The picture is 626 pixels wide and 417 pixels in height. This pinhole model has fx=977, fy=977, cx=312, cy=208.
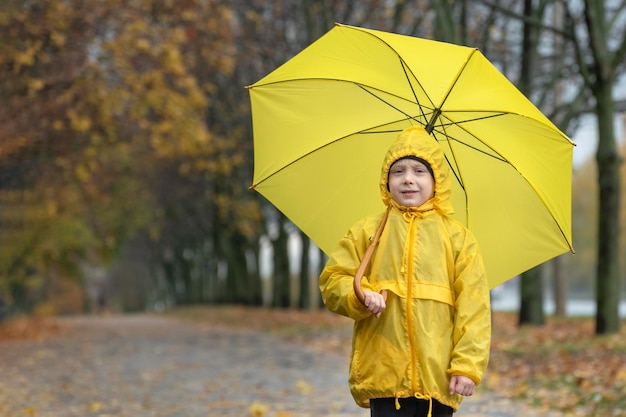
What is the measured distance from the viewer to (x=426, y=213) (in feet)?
13.9

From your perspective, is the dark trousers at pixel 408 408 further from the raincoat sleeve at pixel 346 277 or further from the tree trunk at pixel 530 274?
the tree trunk at pixel 530 274

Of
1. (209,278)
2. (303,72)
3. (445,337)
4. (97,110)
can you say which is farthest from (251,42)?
(209,278)

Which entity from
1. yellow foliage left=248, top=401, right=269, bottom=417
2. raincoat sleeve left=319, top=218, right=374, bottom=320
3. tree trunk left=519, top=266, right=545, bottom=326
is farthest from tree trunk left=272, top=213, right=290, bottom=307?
raincoat sleeve left=319, top=218, right=374, bottom=320

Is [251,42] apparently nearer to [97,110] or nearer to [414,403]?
[97,110]

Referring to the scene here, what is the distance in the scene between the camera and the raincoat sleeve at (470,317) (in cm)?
398

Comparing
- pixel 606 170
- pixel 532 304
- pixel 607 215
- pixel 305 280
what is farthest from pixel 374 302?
pixel 305 280

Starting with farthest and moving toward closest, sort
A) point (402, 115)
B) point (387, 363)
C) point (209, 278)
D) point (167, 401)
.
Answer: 1. point (209, 278)
2. point (167, 401)
3. point (402, 115)
4. point (387, 363)

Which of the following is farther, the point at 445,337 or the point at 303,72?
the point at 303,72

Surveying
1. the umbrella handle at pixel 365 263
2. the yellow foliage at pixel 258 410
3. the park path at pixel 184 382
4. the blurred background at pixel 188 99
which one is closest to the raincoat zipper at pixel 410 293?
the umbrella handle at pixel 365 263

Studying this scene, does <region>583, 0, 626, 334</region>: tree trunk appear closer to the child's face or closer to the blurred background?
the blurred background

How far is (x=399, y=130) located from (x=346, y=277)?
46.1 inches

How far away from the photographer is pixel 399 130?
5059 mm

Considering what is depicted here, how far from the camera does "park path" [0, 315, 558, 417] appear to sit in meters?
9.06

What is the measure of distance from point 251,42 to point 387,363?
1967cm
